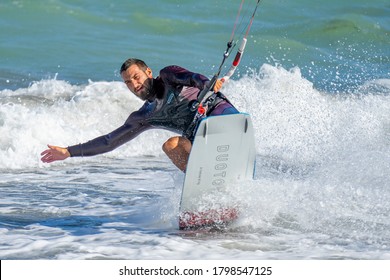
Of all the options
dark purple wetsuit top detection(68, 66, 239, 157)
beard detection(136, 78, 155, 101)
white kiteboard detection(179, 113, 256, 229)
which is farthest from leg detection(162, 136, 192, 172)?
beard detection(136, 78, 155, 101)

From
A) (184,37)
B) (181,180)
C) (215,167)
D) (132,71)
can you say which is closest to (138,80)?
(132,71)

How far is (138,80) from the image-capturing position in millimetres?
6367

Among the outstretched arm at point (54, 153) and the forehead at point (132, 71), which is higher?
the forehead at point (132, 71)

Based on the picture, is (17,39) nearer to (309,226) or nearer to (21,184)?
(21,184)

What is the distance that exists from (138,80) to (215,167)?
0.87m

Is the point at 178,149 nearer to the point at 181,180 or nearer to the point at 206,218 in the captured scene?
the point at 206,218

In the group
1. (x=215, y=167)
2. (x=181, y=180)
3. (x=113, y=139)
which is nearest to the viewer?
(x=215, y=167)

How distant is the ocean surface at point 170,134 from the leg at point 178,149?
0.54m

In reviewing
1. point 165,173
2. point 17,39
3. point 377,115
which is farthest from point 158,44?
point 165,173

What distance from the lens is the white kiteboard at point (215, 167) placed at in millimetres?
6348

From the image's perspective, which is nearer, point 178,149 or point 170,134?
point 178,149

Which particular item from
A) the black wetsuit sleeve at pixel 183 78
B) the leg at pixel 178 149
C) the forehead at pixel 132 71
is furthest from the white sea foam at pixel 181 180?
the forehead at pixel 132 71

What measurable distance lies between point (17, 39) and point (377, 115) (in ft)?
26.6

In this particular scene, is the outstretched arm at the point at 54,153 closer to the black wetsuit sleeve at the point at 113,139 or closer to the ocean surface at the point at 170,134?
the black wetsuit sleeve at the point at 113,139
